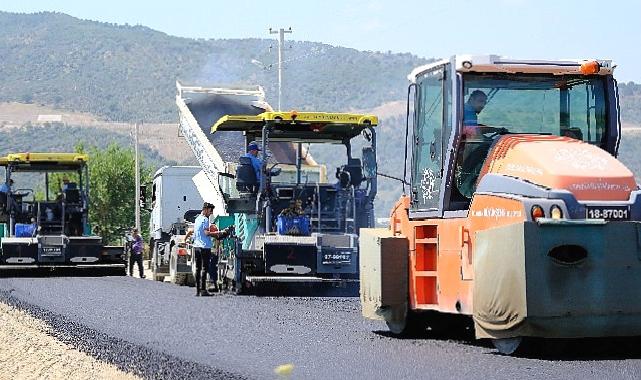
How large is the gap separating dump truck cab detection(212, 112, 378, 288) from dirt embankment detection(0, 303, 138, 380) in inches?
216

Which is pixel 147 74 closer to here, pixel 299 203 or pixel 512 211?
pixel 299 203

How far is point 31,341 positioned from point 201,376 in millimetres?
4150

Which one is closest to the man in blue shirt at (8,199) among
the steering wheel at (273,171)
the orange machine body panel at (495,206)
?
the steering wheel at (273,171)

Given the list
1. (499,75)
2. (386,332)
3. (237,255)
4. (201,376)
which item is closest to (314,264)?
(237,255)

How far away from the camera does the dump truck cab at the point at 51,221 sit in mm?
27953

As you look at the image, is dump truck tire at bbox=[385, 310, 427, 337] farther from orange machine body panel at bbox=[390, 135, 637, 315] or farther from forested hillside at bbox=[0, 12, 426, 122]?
forested hillside at bbox=[0, 12, 426, 122]

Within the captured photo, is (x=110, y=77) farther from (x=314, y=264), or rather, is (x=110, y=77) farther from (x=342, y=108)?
(x=314, y=264)

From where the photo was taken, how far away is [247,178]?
2023cm

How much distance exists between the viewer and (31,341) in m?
12.7

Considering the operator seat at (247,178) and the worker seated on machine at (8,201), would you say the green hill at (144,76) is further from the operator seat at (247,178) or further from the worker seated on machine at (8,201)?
the operator seat at (247,178)

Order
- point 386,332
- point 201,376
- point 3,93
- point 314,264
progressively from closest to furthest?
point 201,376 < point 386,332 < point 314,264 < point 3,93

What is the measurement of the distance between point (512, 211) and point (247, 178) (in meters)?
10.7

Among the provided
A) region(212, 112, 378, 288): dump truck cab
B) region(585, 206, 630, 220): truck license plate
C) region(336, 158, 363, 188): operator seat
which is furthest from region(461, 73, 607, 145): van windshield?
region(336, 158, 363, 188): operator seat

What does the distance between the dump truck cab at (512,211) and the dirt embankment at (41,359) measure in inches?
108
